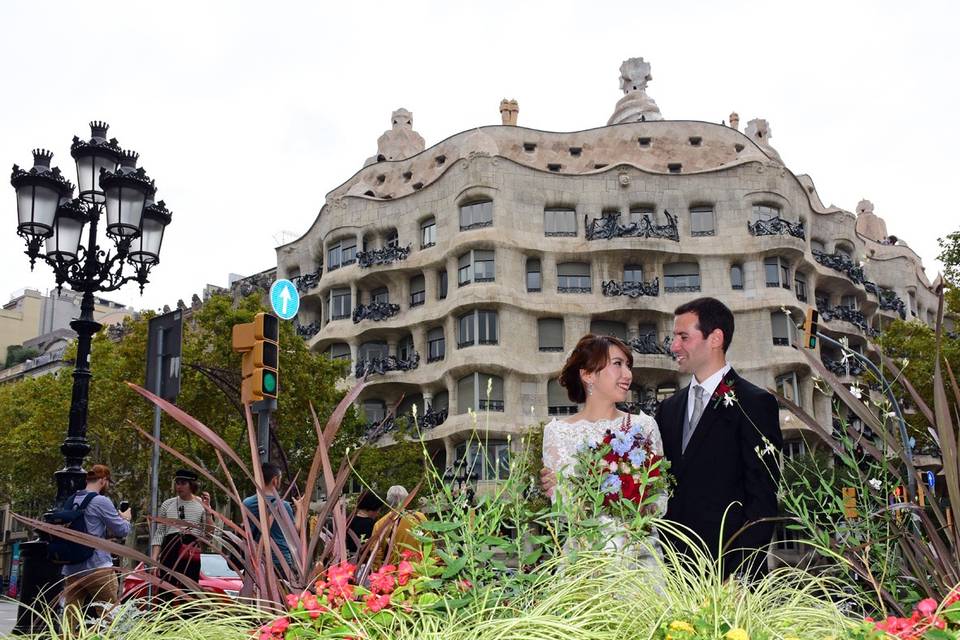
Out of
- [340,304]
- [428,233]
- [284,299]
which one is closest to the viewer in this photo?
[284,299]

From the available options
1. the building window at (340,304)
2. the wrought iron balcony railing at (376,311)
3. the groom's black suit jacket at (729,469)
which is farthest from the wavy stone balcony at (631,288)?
the groom's black suit jacket at (729,469)

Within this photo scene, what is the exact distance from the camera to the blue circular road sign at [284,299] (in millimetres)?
11820

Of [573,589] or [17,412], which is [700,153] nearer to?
[17,412]

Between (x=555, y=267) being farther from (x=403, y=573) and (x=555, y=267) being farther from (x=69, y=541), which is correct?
(x=403, y=573)

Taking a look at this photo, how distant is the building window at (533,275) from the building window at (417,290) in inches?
194

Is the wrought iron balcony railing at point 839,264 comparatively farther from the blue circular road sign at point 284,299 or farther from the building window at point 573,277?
the blue circular road sign at point 284,299

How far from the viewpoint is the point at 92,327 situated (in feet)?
36.0

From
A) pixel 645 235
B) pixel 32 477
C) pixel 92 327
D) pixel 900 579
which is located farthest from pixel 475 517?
pixel 32 477

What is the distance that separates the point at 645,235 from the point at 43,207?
3425cm

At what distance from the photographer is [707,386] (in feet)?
18.4

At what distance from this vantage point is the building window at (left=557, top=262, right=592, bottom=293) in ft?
144

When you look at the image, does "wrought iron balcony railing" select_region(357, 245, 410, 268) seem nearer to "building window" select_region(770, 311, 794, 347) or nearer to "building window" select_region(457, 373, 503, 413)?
"building window" select_region(457, 373, 503, 413)

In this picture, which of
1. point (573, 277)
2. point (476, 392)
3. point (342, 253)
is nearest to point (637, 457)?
point (476, 392)

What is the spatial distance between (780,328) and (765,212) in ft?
18.1
